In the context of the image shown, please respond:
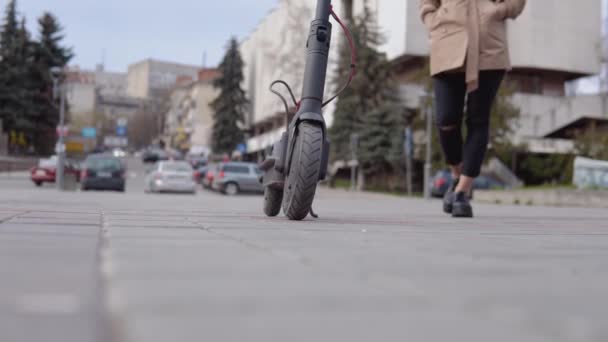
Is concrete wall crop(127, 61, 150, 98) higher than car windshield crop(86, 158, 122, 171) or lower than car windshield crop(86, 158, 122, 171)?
higher

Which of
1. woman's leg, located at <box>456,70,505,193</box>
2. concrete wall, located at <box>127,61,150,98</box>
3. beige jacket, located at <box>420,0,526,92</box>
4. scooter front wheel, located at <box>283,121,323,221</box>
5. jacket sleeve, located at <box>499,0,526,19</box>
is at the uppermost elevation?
concrete wall, located at <box>127,61,150,98</box>

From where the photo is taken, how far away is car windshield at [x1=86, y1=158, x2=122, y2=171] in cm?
2627

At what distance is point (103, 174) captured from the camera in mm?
26125

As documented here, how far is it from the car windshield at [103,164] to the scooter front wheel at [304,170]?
23392 mm

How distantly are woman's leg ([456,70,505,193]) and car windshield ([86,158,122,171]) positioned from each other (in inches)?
888

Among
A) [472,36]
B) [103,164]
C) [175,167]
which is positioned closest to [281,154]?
[472,36]

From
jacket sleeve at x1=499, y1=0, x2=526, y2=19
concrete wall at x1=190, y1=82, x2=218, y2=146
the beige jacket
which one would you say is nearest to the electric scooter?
the beige jacket

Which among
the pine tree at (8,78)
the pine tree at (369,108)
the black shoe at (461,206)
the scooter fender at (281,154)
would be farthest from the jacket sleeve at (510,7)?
the pine tree at (8,78)

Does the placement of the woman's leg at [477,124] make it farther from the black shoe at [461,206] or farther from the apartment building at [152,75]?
the apartment building at [152,75]

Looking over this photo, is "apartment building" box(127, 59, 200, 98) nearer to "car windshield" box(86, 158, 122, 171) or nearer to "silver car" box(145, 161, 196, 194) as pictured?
"silver car" box(145, 161, 196, 194)

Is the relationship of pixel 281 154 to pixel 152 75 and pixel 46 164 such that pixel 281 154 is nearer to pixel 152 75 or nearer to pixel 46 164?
pixel 46 164

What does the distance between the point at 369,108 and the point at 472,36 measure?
36.7 metres

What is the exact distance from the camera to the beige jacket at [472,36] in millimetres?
5359

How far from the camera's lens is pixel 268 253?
2.06 m
